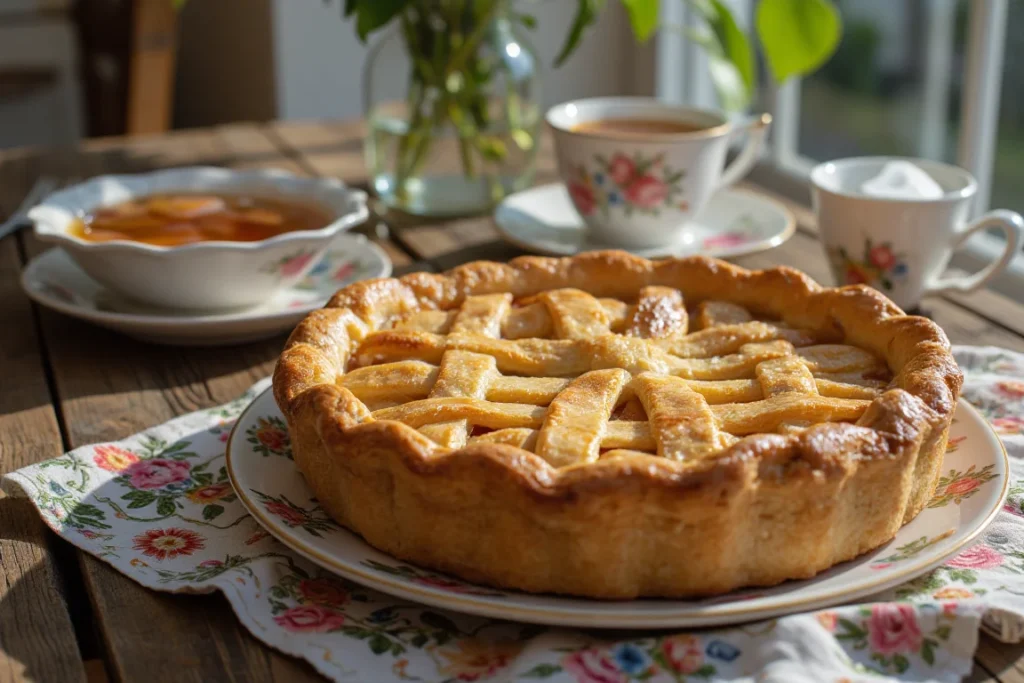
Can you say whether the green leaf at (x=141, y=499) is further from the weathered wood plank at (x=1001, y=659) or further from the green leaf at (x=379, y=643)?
the weathered wood plank at (x=1001, y=659)

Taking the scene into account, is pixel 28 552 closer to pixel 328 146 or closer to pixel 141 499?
pixel 141 499

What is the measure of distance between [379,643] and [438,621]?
2.0 inches

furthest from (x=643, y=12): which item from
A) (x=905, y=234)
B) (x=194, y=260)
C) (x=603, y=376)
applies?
(x=603, y=376)

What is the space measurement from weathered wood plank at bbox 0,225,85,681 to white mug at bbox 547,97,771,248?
0.78 m

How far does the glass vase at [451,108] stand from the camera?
1.81m

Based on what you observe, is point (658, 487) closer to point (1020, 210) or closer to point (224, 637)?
point (224, 637)

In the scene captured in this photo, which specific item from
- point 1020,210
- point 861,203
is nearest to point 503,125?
point 861,203

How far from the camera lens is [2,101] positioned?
14.4ft

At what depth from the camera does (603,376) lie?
3.38 ft

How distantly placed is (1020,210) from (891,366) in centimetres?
252

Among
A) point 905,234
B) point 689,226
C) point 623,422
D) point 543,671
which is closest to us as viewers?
point 543,671

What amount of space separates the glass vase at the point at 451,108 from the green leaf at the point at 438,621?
1127 millimetres

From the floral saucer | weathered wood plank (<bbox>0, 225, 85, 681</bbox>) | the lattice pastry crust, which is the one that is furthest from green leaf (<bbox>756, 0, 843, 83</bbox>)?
weathered wood plank (<bbox>0, 225, 85, 681</bbox>)

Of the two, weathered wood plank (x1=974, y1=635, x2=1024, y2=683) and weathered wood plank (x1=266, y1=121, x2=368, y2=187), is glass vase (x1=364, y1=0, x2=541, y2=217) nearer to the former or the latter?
weathered wood plank (x1=266, y1=121, x2=368, y2=187)
